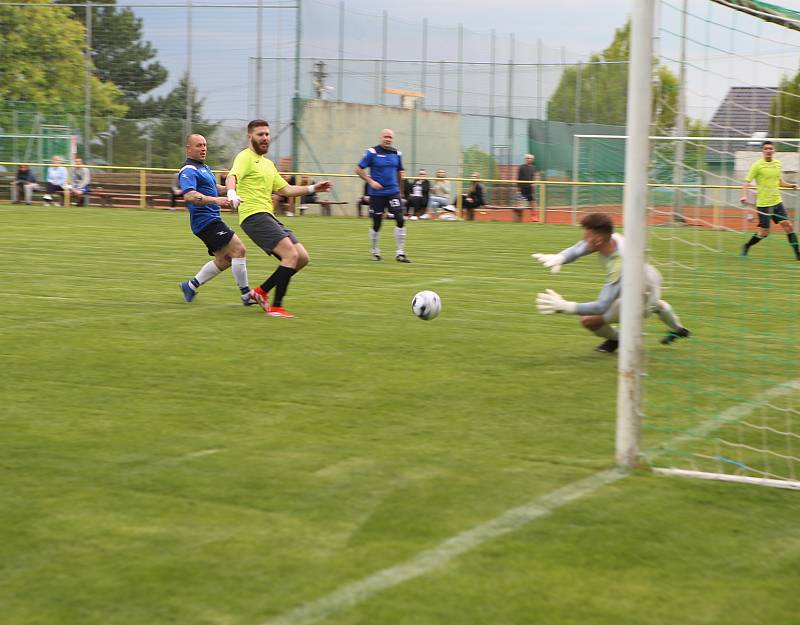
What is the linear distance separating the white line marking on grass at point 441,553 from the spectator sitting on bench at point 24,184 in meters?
31.8

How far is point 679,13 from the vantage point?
224 inches

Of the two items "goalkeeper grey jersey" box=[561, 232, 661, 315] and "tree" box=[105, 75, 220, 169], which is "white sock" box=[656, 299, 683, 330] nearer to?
"goalkeeper grey jersey" box=[561, 232, 661, 315]

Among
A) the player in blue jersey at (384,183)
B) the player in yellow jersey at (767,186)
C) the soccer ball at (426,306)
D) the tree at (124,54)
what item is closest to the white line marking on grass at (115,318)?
the soccer ball at (426,306)

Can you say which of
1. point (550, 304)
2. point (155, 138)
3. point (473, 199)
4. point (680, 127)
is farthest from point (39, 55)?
point (680, 127)

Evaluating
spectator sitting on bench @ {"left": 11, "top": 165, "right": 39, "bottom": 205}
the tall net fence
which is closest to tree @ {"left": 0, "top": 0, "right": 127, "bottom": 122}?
spectator sitting on bench @ {"left": 11, "top": 165, "right": 39, "bottom": 205}

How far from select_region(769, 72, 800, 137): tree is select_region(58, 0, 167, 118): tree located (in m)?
35.2

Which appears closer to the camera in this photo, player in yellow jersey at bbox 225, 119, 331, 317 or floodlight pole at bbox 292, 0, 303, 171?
player in yellow jersey at bbox 225, 119, 331, 317

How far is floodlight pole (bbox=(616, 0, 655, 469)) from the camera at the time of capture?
5.30m

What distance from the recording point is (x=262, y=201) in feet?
37.1

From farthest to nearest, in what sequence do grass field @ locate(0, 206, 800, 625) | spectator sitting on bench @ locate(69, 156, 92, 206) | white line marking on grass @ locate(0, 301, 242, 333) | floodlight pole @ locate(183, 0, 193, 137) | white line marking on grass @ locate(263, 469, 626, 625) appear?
floodlight pole @ locate(183, 0, 193, 137), spectator sitting on bench @ locate(69, 156, 92, 206), white line marking on grass @ locate(0, 301, 242, 333), grass field @ locate(0, 206, 800, 625), white line marking on grass @ locate(263, 469, 626, 625)

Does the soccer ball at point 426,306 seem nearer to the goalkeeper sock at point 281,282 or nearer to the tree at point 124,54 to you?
the goalkeeper sock at point 281,282

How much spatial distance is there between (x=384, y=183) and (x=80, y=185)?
1890 centimetres

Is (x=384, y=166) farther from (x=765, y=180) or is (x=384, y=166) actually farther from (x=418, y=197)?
(x=418, y=197)

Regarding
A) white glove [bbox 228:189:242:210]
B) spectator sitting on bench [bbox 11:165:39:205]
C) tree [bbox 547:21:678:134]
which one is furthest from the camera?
tree [bbox 547:21:678:134]
